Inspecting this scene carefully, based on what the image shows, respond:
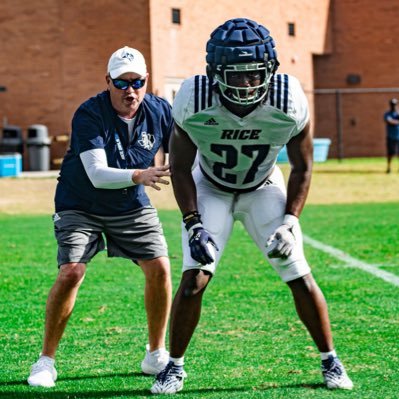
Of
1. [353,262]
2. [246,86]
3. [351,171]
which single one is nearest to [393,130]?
[351,171]

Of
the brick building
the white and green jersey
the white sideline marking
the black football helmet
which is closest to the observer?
the black football helmet

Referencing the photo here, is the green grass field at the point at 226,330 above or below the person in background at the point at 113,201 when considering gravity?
below

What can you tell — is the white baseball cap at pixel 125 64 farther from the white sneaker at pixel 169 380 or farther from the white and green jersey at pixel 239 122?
the white sneaker at pixel 169 380

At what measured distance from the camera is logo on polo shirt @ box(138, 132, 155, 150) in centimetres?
674

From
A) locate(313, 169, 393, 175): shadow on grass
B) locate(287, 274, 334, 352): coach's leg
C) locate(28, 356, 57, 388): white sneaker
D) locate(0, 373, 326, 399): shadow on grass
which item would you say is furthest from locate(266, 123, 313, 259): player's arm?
locate(313, 169, 393, 175): shadow on grass

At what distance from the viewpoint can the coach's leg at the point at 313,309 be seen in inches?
243

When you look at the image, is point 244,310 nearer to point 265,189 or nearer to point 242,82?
point 265,189

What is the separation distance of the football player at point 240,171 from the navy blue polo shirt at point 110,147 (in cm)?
45

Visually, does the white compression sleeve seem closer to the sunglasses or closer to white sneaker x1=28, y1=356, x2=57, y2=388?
the sunglasses

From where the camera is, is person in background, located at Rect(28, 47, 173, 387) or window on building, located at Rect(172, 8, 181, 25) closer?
person in background, located at Rect(28, 47, 173, 387)

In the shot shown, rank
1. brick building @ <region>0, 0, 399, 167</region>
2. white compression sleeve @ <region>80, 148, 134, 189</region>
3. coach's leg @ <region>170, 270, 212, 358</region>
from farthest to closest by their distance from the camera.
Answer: brick building @ <region>0, 0, 399, 167</region> < white compression sleeve @ <region>80, 148, 134, 189</region> < coach's leg @ <region>170, 270, 212, 358</region>

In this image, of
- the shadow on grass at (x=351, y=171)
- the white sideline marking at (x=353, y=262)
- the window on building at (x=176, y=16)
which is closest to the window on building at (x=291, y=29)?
the window on building at (x=176, y=16)

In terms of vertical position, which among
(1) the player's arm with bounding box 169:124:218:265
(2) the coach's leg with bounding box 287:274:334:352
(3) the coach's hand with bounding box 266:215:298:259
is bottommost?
→ (2) the coach's leg with bounding box 287:274:334:352

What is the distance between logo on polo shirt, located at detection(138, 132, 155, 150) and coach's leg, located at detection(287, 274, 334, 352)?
1252mm
